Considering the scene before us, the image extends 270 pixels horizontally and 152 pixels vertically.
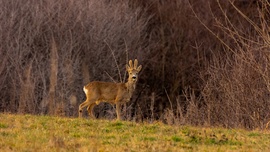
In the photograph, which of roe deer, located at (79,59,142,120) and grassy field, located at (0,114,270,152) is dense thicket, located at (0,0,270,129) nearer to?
roe deer, located at (79,59,142,120)

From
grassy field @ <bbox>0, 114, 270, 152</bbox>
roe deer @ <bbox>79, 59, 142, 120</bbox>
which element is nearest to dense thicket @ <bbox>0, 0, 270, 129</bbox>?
roe deer @ <bbox>79, 59, 142, 120</bbox>

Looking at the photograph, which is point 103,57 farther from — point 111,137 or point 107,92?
point 111,137

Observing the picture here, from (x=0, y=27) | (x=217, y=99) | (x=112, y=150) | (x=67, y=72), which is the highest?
(x=0, y=27)

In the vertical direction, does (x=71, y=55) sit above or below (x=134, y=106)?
above

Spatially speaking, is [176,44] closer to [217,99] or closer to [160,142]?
[217,99]

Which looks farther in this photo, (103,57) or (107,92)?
(103,57)

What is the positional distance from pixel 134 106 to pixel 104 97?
1487 cm

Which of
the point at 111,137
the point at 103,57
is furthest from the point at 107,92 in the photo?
the point at 103,57

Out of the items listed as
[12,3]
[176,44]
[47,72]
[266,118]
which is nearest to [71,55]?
[47,72]

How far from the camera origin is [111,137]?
9.80 metres

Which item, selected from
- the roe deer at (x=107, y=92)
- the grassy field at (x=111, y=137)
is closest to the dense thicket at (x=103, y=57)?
the roe deer at (x=107, y=92)

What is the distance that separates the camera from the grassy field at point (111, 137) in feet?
28.9

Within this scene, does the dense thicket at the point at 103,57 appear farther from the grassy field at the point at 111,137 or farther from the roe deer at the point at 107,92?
the grassy field at the point at 111,137

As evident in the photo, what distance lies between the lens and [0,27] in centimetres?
2655
